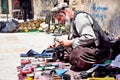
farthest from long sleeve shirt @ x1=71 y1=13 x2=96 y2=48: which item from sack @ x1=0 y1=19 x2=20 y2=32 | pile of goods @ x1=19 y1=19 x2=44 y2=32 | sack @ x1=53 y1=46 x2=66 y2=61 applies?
pile of goods @ x1=19 y1=19 x2=44 y2=32

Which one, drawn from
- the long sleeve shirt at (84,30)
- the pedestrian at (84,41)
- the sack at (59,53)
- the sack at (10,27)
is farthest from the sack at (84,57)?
the sack at (10,27)

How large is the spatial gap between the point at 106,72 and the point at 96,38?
0.59m

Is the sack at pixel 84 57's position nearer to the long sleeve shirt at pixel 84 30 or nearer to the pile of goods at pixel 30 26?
the long sleeve shirt at pixel 84 30

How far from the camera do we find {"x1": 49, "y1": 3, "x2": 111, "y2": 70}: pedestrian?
18.6ft

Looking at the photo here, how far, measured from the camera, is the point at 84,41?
572 centimetres

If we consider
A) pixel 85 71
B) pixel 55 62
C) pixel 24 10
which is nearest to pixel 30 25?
pixel 24 10

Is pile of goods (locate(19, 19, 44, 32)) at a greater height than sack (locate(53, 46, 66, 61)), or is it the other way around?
sack (locate(53, 46, 66, 61))

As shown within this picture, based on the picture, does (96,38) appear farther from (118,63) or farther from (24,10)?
(24,10)

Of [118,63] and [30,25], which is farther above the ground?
[118,63]

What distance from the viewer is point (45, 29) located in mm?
15469

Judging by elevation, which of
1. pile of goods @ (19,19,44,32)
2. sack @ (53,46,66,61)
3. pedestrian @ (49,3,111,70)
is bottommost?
pile of goods @ (19,19,44,32)

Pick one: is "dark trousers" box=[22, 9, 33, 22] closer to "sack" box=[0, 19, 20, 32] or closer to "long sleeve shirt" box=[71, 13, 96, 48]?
"sack" box=[0, 19, 20, 32]

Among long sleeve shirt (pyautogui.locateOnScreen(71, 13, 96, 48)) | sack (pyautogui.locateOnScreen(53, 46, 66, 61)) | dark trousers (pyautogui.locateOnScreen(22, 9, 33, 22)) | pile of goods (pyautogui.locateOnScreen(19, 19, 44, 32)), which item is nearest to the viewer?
long sleeve shirt (pyautogui.locateOnScreen(71, 13, 96, 48))

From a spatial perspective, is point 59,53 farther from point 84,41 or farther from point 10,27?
point 10,27
